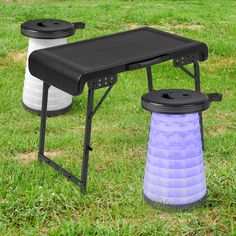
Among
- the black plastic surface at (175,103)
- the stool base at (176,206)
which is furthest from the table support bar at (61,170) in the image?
the black plastic surface at (175,103)

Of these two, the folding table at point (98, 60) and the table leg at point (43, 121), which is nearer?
the folding table at point (98, 60)

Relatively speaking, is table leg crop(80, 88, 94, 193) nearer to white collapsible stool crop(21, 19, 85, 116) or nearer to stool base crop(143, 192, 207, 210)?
stool base crop(143, 192, 207, 210)

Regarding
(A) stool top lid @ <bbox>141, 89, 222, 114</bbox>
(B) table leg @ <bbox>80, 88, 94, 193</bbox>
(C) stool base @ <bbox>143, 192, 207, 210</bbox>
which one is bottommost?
(C) stool base @ <bbox>143, 192, 207, 210</bbox>

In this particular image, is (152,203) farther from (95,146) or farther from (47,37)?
(47,37)

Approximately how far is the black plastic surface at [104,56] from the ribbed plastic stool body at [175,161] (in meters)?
0.56

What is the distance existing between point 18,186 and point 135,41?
5.33ft

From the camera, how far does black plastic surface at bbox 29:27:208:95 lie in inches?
192

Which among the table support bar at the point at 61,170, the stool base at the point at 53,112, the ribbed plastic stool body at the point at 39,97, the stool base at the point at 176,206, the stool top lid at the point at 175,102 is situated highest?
the stool top lid at the point at 175,102

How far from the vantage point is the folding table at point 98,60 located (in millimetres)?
4889

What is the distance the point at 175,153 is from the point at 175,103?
1.22ft

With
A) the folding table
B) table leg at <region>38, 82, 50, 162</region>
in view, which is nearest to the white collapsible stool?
the folding table

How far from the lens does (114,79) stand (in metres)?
5.00

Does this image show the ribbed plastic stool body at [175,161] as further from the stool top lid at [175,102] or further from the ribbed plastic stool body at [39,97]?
the ribbed plastic stool body at [39,97]

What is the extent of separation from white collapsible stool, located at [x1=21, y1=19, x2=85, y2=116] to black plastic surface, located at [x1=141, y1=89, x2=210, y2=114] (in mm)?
2296
